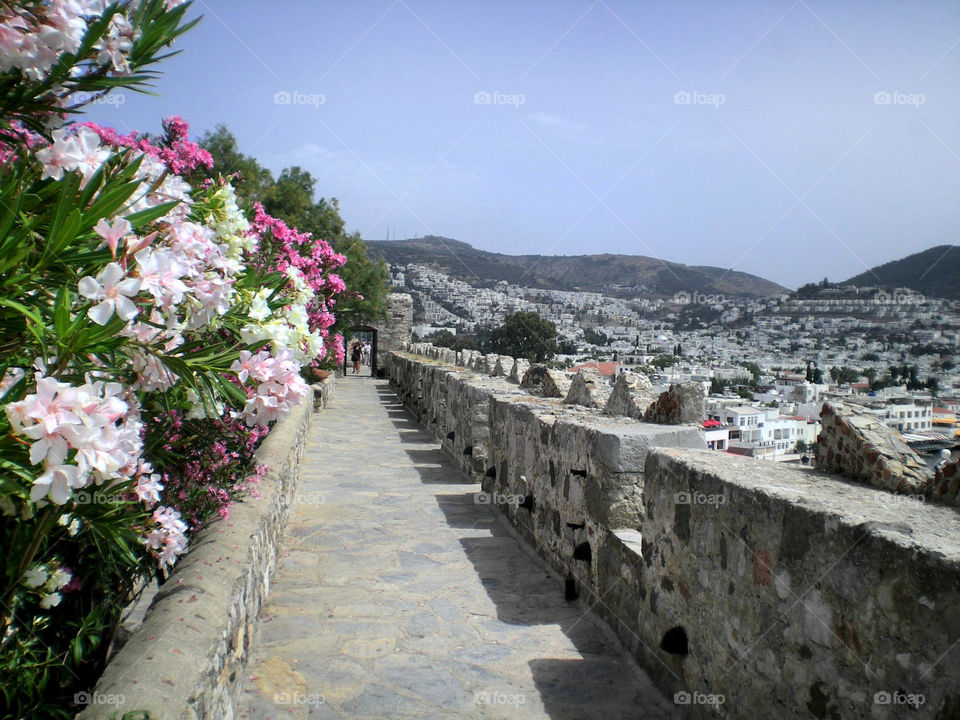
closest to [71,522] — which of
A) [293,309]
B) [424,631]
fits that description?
[293,309]

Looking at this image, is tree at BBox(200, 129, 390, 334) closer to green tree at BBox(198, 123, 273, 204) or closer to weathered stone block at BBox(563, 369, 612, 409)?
green tree at BBox(198, 123, 273, 204)

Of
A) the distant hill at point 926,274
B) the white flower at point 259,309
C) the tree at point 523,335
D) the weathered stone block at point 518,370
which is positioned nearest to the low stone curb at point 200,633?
the white flower at point 259,309

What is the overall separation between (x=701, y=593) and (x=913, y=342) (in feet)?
14.7

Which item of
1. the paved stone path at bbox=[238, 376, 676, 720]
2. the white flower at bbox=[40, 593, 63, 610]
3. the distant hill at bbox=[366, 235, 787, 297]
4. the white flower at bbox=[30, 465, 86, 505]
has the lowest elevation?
the paved stone path at bbox=[238, 376, 676, 720]

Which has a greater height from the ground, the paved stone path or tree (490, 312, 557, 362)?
tree (490, 312, 557, 362)

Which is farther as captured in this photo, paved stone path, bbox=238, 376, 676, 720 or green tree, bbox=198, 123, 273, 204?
green tree, bbox=198, 123, 273, 204

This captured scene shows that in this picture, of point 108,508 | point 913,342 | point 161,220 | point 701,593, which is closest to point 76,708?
point 108,508

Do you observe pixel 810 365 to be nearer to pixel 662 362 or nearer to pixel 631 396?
pixel 631 396

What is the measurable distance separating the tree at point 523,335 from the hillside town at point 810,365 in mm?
380

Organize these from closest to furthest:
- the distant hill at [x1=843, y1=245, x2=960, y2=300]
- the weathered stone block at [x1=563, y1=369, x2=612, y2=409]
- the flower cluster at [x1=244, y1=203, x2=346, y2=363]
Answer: the flower cluster at [x1=244, y1=203, x2=346, y2=363]
the weathered stone block at [x1=563, y1=369, x2=612, y2=409]
the distant hill at [x1=843, y1=245, x2=960, y2=300]

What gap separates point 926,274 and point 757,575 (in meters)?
7.27

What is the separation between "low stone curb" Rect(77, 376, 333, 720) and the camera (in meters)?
2.00

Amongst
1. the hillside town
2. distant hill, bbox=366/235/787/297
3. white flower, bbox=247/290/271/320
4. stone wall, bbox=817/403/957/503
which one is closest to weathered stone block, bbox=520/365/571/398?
the hillside town

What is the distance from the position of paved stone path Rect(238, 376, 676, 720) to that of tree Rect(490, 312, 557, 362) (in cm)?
718
